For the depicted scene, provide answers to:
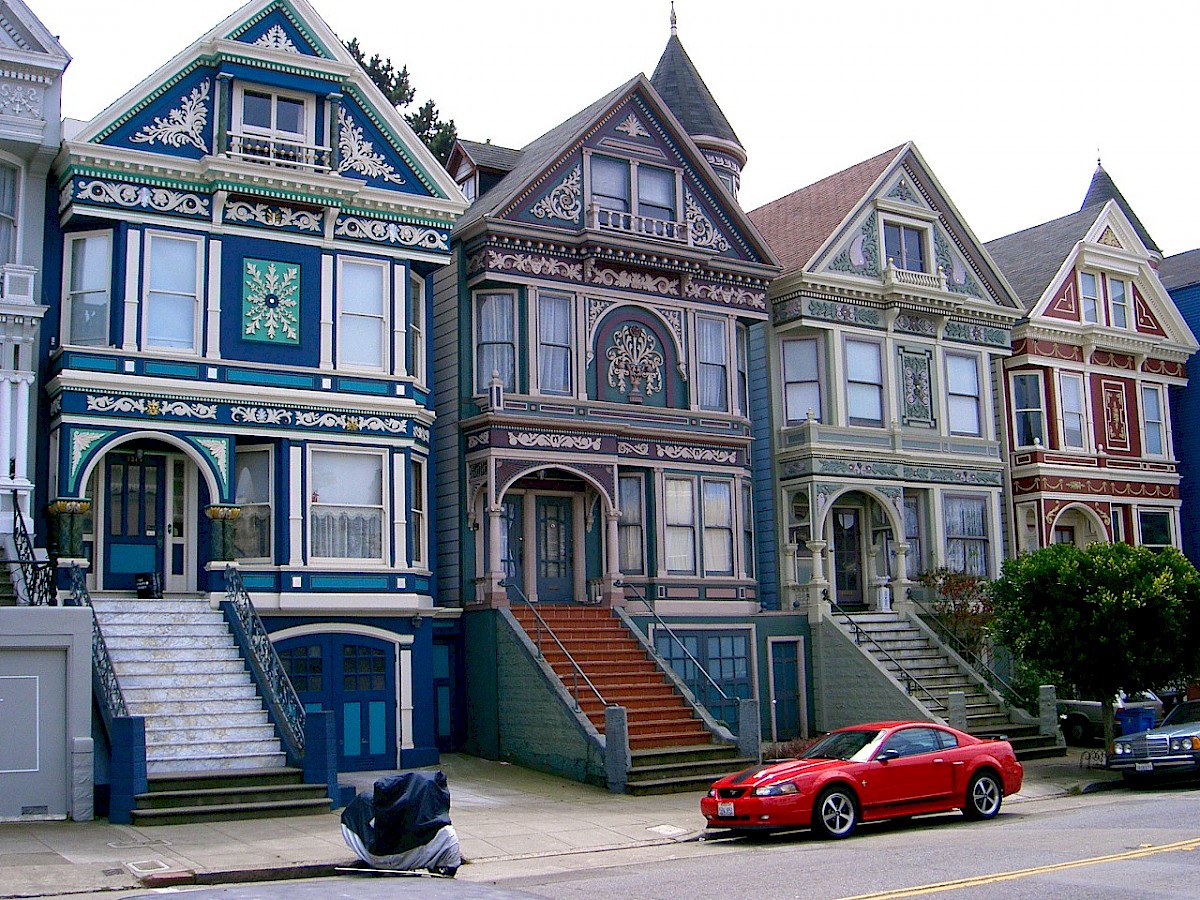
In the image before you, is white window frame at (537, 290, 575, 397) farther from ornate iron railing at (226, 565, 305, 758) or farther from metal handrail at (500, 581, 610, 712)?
ornate iron railing at (226, 565, 305, 758)

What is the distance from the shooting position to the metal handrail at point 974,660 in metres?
29.0

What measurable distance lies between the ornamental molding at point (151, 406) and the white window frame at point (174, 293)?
840mm

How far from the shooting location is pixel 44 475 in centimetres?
2267

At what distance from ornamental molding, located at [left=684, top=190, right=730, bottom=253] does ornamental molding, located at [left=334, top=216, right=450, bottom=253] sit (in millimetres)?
6020

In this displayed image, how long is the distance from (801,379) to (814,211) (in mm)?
4666

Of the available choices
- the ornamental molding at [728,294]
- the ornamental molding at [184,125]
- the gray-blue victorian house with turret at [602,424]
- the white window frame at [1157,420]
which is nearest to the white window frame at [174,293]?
the ornamental molding at [184,125]

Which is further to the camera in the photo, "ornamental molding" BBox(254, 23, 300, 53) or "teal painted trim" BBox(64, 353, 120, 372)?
"ornamental molding" BBox(254, 23, 300, 53)

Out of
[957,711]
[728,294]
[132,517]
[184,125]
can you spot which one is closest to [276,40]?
[184,125]

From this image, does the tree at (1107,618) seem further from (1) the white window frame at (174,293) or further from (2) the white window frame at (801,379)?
(1) the white window frame at (174,293)

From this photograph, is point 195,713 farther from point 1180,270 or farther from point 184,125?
point 1180,270

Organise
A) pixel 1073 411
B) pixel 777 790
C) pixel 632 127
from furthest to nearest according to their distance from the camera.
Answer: pixel 1073 411 < pixel 632 127 < pixel 777 790

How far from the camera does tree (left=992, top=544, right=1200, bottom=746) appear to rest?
24.6 metres

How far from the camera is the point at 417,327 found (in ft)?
87.0

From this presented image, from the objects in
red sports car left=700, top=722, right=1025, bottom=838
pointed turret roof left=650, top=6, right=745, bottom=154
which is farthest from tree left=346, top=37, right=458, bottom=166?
red sports car left=700, top=722, right=1025, bottom=838
